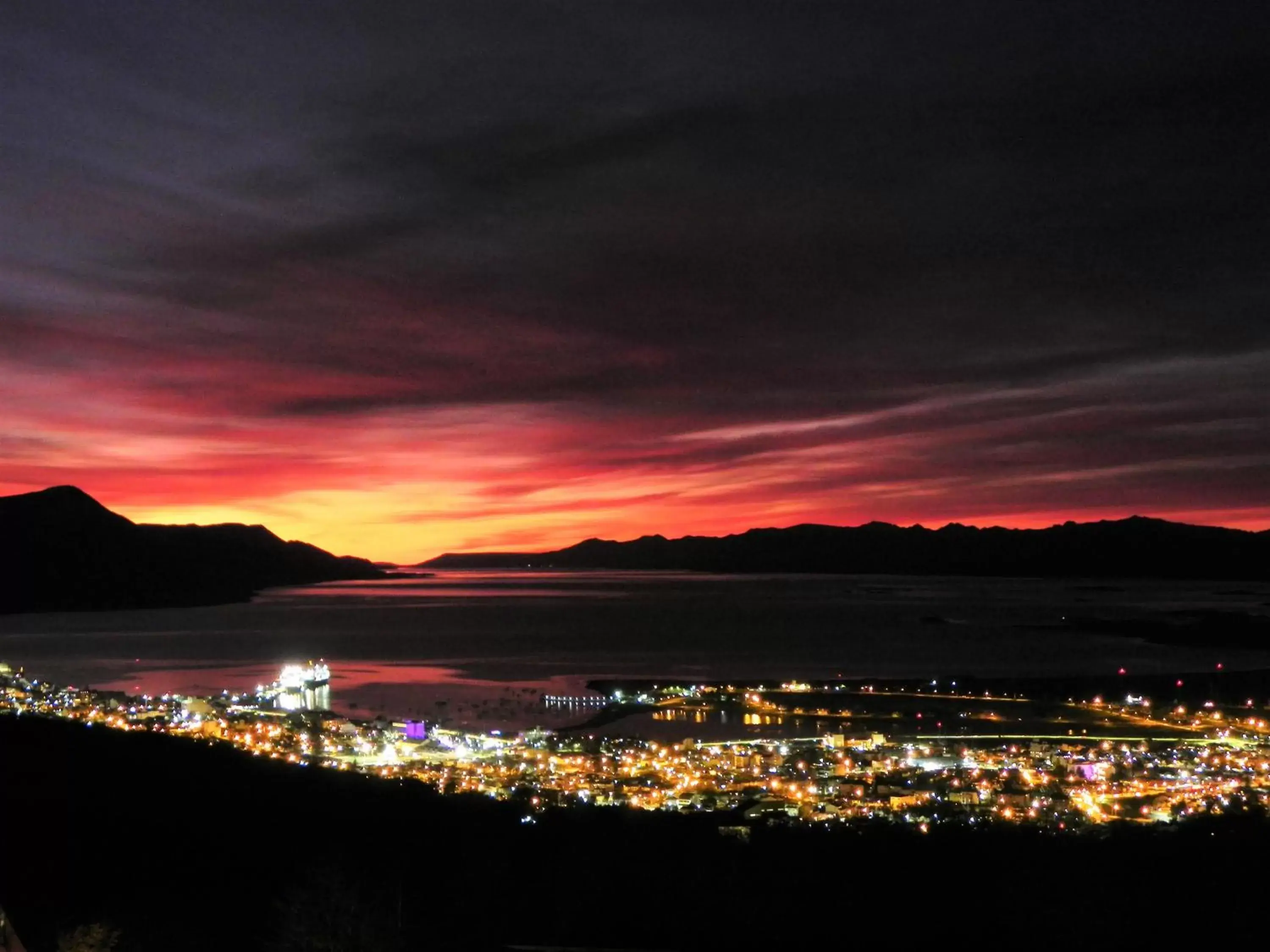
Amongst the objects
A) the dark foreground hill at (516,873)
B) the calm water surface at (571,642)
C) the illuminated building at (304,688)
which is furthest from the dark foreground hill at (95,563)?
the dark foreground hill at (516,873)

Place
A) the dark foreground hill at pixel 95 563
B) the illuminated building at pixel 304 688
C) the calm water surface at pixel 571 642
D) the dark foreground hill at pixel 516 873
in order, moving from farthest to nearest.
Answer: the dark foreground hill at pixel 95 563, the calm water surface at pixel 571 642, the illuminated building at pixel 304 688, the dark foreground hill at pixel 516 873

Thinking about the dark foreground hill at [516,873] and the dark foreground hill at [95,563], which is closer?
the dark foreground hill at [516,873]

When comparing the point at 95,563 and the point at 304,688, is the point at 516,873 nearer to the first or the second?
the point at 304,688

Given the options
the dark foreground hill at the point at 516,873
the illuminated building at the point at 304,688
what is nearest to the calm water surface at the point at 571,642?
the illuminated building at the point at 304,688

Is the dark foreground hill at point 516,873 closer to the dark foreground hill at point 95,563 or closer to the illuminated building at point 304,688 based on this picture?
the illuminated building at point 304,688

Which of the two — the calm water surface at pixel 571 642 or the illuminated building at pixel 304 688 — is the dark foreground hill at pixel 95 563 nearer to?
the calm water surface at pixel 571 642

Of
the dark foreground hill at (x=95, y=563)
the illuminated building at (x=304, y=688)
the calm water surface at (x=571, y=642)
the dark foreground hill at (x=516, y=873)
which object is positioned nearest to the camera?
the dark foreground hill at (x=516, y=873)

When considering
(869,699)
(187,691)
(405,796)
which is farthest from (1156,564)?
(405,796)

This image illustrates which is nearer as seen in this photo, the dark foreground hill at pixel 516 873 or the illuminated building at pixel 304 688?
the dark foreground hill at pixel 516 873

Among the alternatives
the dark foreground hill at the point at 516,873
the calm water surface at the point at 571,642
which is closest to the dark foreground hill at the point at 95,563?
the calm water surface at the point at 571,642

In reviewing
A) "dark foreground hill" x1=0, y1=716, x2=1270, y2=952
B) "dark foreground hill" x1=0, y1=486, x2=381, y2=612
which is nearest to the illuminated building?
"dark foreground hill" x1=0, y1=716, x2=1270, y2=952
